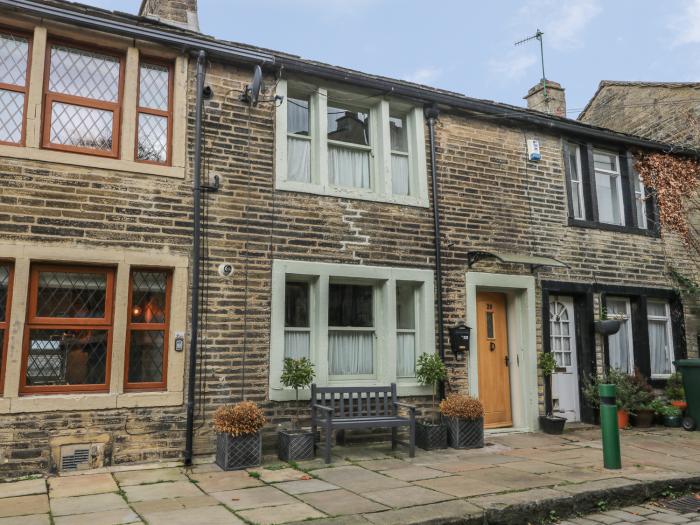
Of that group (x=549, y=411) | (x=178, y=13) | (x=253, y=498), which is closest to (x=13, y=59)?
(x=178, y=13)

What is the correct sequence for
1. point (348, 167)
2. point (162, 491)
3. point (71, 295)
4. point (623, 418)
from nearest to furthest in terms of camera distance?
1. point (162, 491)
2. point (71, 295)
3. point (348, 167)
4. point (623, 418)

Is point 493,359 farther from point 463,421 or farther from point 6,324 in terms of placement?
point 6,324

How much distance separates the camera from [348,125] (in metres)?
9.14

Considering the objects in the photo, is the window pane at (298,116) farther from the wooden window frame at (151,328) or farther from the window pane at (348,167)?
the wooden window frame at (151,328)

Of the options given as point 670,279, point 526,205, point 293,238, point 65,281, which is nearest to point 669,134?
point 670,279

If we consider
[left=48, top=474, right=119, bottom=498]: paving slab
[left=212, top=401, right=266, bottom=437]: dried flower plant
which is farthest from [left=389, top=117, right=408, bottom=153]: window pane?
[left=48, top=474, right=119, bottom=498]: paving slab

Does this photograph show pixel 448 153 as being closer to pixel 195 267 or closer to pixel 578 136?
pixel 578 136

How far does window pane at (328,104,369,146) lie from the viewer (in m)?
8.97

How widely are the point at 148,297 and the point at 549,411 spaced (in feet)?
21.2

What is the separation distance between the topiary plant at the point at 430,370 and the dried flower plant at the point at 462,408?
0.38 m

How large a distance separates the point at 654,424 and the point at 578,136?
525 centimetres

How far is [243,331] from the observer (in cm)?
755

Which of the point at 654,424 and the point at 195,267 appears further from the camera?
the point at 654,424

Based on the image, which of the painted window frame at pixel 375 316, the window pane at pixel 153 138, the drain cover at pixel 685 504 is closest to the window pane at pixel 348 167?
the painted window frame at pixel 375 316
